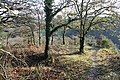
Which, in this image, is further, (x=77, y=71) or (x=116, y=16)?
(x=116, y=16)

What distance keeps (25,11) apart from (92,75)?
12.1 meters

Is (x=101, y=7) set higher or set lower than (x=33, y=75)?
higher

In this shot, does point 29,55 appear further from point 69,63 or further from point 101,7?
point 101,7

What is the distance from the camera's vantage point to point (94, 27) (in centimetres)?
3734

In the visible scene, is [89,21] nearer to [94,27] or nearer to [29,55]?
[94,27]

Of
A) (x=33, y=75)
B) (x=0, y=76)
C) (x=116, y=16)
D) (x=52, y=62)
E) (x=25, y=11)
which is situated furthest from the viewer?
(x=116, y=16)

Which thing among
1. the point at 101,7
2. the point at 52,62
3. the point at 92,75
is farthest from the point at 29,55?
the point at 101,7

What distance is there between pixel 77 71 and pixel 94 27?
1594 cm

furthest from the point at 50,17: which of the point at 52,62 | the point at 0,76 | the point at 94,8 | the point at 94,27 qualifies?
the point at 0,76

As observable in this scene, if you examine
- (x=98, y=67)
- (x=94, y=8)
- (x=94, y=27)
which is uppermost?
(x=94, y=8)

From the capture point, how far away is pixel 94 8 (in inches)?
1347

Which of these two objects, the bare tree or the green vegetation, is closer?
the green vegetation

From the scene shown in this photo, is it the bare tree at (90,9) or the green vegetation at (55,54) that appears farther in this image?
the bare tree at (90,9)

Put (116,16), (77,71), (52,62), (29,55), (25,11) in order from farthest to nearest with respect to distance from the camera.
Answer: (116,16) → (29,55) → (52,62) → (77,71) → (25,11)
